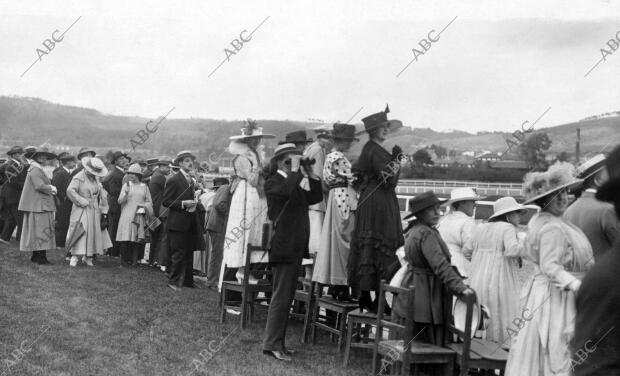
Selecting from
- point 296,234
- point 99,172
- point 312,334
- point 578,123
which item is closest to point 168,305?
point 312,334

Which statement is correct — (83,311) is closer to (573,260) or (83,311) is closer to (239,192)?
(239,192)

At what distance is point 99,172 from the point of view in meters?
12.4

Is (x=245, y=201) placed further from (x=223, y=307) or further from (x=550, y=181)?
→ (x=550, y=181)

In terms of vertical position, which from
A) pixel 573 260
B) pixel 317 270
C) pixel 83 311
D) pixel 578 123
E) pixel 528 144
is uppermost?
pixel 578 123

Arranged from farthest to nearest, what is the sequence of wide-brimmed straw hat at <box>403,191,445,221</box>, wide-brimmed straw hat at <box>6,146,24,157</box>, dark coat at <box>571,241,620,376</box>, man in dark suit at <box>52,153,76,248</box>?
wide-brimmed straw hat at <box>6,146,24,157</box> < man in dark suit at <box>52,153,76,248</box> < wide-brimmed straw hat at <box>403,191,445,221</box> < dark coat at <box>571,241,620,376</box>

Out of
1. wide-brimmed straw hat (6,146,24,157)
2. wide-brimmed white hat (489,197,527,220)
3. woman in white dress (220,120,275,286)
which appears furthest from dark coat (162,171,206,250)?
wide-brimmed straw hat (6,146,24,157)

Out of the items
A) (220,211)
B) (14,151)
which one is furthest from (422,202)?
(14,151)

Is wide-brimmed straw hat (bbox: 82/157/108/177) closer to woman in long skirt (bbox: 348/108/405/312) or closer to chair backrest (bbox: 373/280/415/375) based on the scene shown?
woman in long skirt (bbox: 348/108/405/312)

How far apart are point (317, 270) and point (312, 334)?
0.84 meters

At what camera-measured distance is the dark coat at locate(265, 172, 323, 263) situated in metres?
7.02

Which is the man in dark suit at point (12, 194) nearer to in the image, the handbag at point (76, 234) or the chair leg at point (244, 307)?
the handbag at point (76, 234)

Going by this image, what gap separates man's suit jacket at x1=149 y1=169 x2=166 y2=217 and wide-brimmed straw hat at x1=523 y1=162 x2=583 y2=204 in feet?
29.2

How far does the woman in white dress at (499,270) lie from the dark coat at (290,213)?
2083 millimetres

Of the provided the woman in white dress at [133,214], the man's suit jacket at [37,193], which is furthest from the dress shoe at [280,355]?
the woman in white dress at [133,214]
